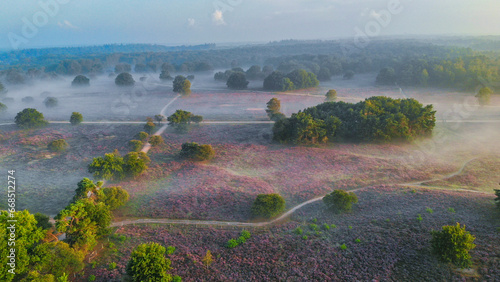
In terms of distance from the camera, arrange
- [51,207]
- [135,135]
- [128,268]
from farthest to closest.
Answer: [135,135], [51,207], [128,268]

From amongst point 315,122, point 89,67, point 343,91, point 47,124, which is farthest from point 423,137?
point 89,67

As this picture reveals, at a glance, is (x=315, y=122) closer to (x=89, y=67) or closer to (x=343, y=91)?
(x=343, y=91)

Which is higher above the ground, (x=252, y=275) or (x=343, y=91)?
(x=343, y=91)

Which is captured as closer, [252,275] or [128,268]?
[128,268]

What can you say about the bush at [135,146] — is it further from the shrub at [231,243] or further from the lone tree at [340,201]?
the lone tree at [340,201]

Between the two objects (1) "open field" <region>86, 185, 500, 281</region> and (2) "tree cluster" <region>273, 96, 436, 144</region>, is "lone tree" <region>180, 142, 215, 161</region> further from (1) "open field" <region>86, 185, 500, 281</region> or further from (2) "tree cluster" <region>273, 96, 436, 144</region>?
(1) "open field" <region>86, 185, 500, 281</region>

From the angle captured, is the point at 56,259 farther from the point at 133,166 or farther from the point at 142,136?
the point at 142,136

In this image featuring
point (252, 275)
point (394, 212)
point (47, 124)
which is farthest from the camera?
point (47, 124)

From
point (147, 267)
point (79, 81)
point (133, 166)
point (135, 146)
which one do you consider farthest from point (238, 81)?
point (147, 267)
